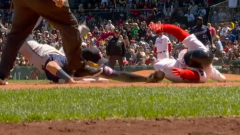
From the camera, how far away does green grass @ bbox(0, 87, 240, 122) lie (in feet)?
20.0

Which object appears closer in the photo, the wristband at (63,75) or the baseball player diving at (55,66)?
the wristband at (63,75)

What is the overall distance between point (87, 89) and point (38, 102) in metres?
1.86

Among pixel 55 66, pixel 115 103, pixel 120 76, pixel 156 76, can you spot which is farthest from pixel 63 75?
pixel 115 103

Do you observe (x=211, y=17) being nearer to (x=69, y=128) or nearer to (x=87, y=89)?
(x=87, y=89)

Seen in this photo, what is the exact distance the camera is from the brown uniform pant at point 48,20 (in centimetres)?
804

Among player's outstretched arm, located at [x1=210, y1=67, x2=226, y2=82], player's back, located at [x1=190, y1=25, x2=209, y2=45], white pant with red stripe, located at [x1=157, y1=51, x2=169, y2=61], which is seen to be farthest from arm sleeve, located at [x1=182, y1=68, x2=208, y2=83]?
player's back, located at [x1=190, y1=25, x2=209, y2=45]

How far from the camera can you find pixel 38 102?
7.32m

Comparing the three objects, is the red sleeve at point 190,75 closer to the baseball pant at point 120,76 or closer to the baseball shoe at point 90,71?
the baseball pant at point 120,76

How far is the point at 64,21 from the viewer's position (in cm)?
816

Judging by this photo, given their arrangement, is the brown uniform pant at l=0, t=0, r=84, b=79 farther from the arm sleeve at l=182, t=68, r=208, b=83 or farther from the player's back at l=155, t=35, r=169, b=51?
the player's back at l=155, t=35, r=169, b=51

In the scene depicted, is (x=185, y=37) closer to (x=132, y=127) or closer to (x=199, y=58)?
(x=199, y=58)

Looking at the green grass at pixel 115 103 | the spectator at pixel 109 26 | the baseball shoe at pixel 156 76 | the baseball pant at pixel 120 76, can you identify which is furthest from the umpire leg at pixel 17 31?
the spectator at pixel 109 26

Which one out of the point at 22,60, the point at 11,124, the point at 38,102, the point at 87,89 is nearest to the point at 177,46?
the point at 22,60

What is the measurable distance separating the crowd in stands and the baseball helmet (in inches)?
347
